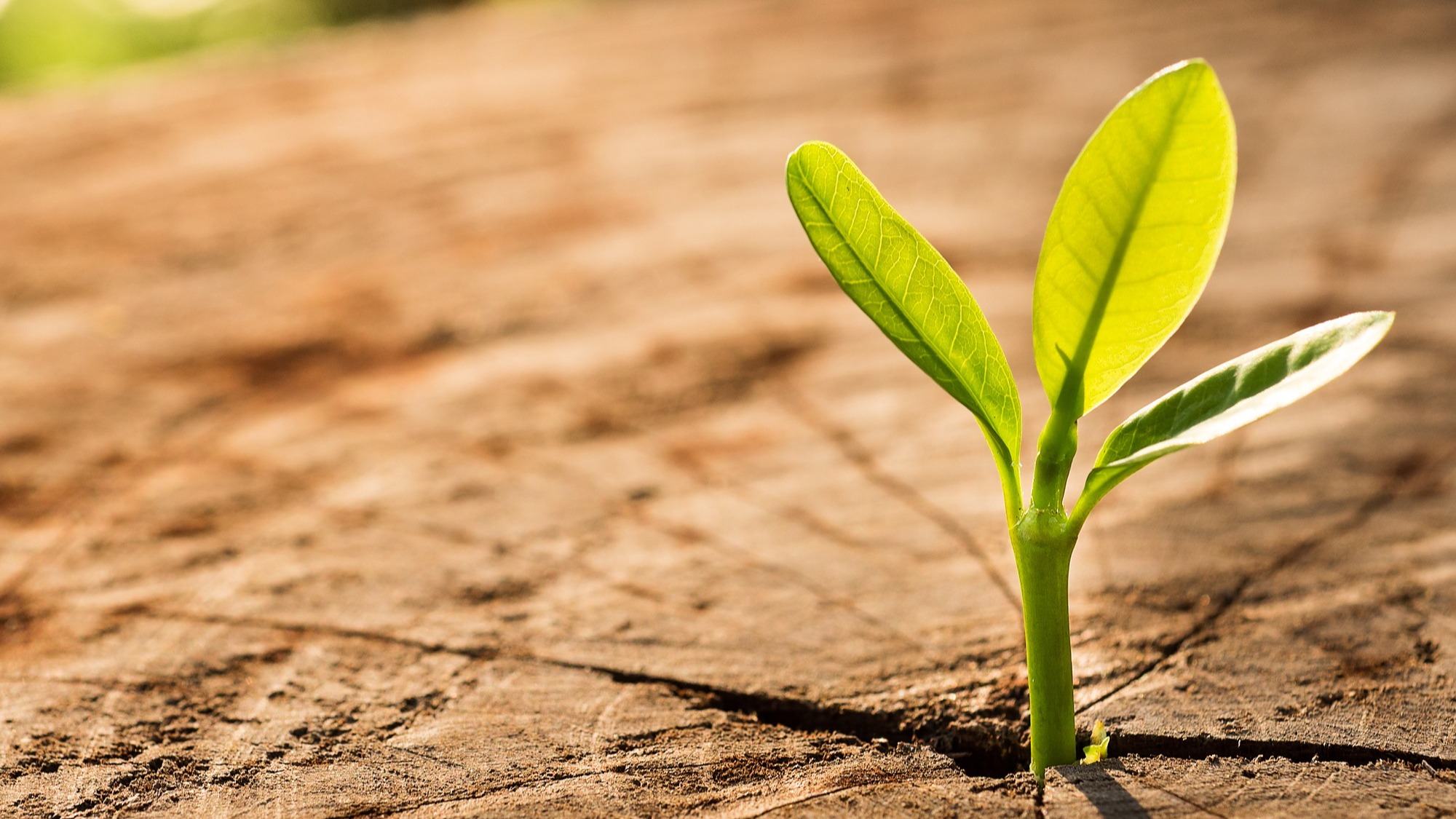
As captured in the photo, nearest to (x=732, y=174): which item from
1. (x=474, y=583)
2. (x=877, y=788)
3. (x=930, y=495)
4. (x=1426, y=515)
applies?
(x=930, y=495)

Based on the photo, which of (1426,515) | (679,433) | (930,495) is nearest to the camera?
(1426,515)

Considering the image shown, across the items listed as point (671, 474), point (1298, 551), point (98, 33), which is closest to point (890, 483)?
point (671, 474)

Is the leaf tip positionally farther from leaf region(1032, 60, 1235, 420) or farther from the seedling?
leaf region(1032, 60, 1235, 420)

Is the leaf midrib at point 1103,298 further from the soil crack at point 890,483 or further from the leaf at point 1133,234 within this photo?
the soil crack at point 890,483

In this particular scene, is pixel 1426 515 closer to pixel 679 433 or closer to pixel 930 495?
pixel 930 495

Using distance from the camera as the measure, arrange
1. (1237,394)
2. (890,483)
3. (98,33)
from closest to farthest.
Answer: (1237,394) → (890,483) → (98,33)

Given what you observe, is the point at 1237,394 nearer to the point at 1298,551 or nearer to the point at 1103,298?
the point at 1103,298
